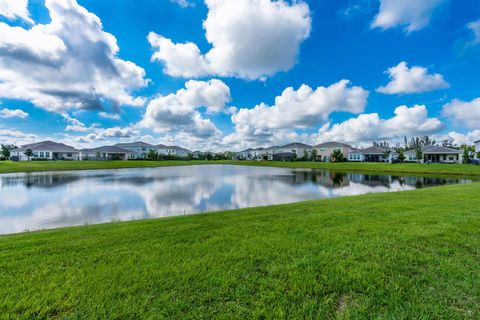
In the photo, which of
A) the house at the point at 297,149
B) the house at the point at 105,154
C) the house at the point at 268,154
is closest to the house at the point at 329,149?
the house at the point at 297,149

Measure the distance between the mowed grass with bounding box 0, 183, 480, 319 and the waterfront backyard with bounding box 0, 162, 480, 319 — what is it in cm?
1

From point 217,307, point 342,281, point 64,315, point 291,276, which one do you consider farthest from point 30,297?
point 342,281

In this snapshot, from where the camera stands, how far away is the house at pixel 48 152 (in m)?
59.5

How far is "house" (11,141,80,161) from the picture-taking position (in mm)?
59531

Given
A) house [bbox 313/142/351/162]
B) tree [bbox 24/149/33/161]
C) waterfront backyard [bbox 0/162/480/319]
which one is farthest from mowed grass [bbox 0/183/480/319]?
house [bbox 313/142/351/162]

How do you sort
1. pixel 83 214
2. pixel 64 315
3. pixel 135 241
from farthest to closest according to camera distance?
pixel 83 214 < pixel 135 241 < pixel 64 315

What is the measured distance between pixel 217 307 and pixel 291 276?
1171 mm

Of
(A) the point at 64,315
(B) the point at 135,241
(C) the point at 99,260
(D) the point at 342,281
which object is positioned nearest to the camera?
(A) the point at 64,315

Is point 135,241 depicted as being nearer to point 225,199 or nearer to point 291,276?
point 291,276

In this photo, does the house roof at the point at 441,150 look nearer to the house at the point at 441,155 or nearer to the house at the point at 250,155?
the house at the point at 441,155

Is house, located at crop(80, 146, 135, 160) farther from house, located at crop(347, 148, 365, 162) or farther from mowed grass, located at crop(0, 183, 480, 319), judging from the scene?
house, located at crop(347, 148, 365, 162)

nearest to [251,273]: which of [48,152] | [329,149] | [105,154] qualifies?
[48,152]

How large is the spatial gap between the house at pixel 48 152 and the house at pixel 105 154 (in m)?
2.25

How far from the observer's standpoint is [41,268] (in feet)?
11.3
